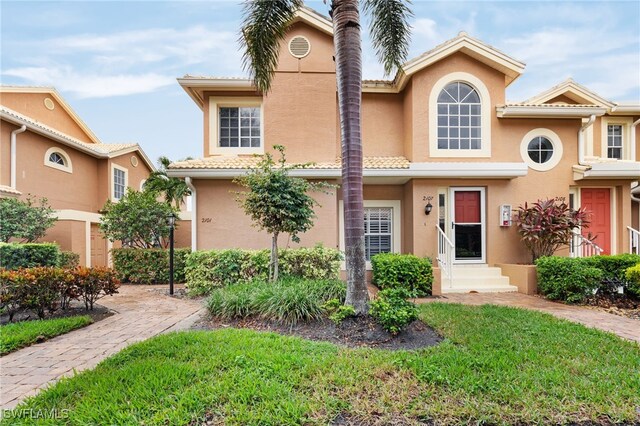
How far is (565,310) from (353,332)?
17.8 feet

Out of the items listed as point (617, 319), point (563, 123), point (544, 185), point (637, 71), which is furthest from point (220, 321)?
point (637, 71)

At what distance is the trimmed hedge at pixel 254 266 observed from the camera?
8.24 m

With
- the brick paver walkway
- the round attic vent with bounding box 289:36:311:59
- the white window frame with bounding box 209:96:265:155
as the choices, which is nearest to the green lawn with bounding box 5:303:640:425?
the brick paver walkway

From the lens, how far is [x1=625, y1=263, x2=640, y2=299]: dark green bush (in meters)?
7.28

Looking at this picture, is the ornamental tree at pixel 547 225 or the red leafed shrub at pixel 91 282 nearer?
the red leafed shrub at pixel 91 282

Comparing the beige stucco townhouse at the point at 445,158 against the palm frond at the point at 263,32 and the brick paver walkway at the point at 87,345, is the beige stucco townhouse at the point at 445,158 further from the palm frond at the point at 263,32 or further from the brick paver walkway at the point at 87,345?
the brick paver walkway at the point at 87,345

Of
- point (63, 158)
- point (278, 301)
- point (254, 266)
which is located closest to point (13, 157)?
point (63, 158)

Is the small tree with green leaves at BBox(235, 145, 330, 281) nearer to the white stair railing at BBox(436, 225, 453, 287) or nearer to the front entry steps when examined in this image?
the white stair railing at BBox(436, 225, 453, 287)

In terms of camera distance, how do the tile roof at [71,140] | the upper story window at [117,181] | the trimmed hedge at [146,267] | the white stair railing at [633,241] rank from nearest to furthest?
the white stair railing at [633,241] < the trimmed hedge at [146,267] < the tile roof at [71,140] < the upper story window at [117,181]

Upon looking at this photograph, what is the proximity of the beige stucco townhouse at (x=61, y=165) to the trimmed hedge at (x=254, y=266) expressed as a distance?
26.0 feet

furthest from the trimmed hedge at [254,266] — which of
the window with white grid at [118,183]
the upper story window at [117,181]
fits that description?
the window with white grid at [118,183]

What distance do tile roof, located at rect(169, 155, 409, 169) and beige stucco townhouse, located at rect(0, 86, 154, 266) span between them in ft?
22.9

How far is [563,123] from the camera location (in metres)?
10.5

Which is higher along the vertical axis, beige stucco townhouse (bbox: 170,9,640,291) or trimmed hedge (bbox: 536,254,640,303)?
→ beige stucco townhouse (bbox: 170,9,640,291)
